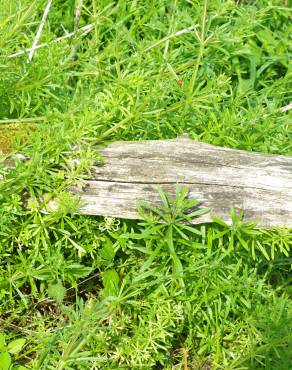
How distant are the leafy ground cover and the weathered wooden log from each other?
9cm

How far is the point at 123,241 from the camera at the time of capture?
407 centimetres

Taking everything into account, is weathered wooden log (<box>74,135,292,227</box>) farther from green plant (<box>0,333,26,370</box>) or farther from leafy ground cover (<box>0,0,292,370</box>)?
green plant (<box>0,333,26,370</box>)

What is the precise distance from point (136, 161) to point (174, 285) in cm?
73

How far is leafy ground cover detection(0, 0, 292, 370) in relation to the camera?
3844 mm

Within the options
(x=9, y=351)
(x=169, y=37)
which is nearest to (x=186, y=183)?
(x=169, y=37)

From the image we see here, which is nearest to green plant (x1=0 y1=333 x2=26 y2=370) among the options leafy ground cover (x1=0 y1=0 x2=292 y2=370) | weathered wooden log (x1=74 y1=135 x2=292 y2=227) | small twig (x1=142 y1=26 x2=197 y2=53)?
leafy ground cover (x1=0 y1=0 x2=292 y2=370)

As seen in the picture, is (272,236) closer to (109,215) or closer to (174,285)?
(174,285)

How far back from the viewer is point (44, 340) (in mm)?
3824

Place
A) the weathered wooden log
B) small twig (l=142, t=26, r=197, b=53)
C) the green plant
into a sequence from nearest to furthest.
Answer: the green plant
the weathered wooden log
small twig (l=142, t=26, r=197, b=53)

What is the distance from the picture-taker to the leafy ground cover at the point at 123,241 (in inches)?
151

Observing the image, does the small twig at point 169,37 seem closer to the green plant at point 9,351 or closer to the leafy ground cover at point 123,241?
the leafy ground cover at point 123,241

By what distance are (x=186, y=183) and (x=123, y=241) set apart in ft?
1.62

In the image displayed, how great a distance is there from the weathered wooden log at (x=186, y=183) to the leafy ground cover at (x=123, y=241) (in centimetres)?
9

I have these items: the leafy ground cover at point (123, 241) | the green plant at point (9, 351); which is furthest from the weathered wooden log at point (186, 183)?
the green plant at point (9, 351)
